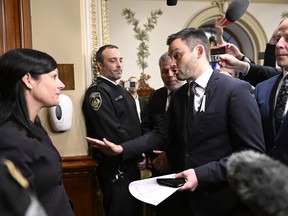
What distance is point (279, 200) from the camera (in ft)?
1.05

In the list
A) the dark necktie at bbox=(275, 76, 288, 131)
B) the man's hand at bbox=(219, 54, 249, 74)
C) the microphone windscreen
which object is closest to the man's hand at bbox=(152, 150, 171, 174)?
the man's hand at bbox=(219, 54, 249, 74)

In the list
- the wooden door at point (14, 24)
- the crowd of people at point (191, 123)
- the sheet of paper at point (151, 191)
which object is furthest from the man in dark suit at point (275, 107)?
the wooden door at point (14, 24)

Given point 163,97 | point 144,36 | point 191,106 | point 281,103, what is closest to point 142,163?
point 163,97

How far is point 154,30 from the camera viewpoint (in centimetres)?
576

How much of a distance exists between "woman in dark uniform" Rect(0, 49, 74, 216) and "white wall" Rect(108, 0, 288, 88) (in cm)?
438

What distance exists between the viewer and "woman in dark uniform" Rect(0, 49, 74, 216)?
1112 mm

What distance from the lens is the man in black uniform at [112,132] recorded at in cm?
208

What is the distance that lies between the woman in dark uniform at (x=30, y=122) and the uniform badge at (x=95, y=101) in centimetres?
67

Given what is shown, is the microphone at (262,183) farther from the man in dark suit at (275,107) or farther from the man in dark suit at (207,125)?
the man in dark suit at (275,107)

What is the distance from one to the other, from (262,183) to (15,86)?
43.6 inches

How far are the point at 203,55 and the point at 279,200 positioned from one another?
1.33m

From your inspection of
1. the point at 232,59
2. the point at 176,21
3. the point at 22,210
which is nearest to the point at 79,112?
the point at 232,59

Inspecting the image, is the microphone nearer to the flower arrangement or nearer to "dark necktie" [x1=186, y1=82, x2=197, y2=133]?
"dark necktie" [x1=186, y1=82, x2=197, y2=133]

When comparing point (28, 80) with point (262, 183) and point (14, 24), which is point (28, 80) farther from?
point (262, 183)
